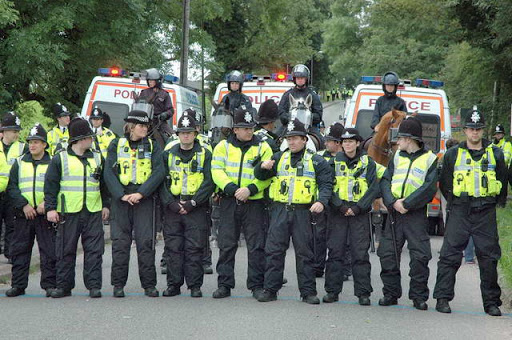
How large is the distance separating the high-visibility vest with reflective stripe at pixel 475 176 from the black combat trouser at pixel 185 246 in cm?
282

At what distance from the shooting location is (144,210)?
10250 mm

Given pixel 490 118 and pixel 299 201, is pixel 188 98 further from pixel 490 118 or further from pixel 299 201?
pixel 490 118

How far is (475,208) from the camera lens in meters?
9.48

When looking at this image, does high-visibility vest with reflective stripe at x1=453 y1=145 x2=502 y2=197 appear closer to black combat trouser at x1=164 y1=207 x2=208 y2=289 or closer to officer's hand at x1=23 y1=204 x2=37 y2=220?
black combat trouser at x1=164 y1=207 x2=208 y2=289

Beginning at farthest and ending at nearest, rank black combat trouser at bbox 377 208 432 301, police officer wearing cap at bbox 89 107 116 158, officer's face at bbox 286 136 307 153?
police officer wearing cap at bbox 89 107 116 158 → officer's face at bbox 286 136 307 153 → black combat trouser at bbox 377 208 432 301

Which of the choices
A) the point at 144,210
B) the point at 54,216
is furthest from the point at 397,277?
the point at 54,216

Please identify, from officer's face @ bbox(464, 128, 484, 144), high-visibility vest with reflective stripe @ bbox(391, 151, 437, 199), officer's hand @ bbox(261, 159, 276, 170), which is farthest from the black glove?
officer's face @ bbox(464, 128, 484, 144)

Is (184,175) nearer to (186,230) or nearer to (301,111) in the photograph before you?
(186,230)

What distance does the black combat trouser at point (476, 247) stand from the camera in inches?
374

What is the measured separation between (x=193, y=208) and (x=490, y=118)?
823 inches

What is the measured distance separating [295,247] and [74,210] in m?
2.43

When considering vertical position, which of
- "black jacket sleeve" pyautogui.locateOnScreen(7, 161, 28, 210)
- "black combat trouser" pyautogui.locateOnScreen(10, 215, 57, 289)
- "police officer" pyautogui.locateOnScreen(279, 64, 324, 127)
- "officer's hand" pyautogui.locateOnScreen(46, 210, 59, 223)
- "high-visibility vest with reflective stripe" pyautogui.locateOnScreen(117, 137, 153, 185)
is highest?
"police officer" pyautogui.locateOnScreen(279, 64, 324, 127)

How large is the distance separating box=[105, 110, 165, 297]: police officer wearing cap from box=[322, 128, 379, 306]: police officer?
1.95m

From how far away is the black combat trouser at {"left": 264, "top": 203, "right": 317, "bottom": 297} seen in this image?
988 cm
